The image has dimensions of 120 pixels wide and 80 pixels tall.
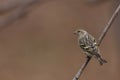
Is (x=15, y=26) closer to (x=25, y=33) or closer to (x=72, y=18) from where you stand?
(x=25, y=33)

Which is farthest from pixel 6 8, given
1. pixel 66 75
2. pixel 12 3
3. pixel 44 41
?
pixel 44 41

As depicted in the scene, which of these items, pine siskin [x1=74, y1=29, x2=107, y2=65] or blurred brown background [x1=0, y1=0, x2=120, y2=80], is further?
blurred brown background [x1=0, y1=0, x2=120, y2=80]

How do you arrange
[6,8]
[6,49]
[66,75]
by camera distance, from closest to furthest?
[6,8] → [66,75] → [6,49]

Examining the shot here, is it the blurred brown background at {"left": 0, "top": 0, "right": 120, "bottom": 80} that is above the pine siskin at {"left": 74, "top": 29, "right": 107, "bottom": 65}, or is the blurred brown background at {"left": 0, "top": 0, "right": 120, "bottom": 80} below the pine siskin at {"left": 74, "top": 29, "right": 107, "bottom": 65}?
above

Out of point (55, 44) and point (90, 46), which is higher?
point (55, 44)

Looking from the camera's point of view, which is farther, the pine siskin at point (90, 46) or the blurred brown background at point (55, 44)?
the blurred brown background at point (55, 44)

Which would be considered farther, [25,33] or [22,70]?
[25,33]

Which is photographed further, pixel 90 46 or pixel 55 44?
pixel 55 44

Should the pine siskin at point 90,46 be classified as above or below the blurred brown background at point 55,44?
below
